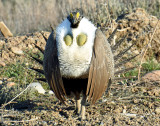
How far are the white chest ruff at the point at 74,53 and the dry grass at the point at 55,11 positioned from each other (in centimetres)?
168

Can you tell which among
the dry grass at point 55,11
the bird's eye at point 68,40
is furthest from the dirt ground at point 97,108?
the dry grass at point 55,11

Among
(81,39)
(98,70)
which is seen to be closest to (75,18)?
(81,39)

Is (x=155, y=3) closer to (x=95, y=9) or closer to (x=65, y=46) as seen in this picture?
(x=95, y=9)

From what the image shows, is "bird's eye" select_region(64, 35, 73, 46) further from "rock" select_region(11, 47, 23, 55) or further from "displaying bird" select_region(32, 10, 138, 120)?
"rock" select_region(11, 47, 23, 55)

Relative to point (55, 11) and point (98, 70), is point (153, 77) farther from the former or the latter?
point (55, 11)

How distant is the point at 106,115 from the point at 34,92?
1213mm

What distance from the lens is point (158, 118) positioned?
3234 mm

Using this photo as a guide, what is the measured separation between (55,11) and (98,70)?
5662mm

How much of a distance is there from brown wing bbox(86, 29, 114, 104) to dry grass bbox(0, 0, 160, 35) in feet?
5.46

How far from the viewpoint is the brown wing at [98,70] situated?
112 inches

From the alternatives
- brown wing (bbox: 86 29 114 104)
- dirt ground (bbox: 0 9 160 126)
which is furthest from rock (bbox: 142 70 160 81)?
brown wing (bbox: 86 29 114 104)

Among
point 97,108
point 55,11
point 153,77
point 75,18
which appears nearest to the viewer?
point 75,18

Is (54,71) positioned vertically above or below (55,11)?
below

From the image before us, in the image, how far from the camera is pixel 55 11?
830 cm
